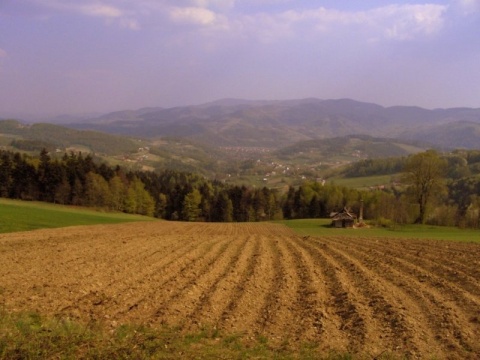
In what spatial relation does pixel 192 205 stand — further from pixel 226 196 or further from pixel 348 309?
pixel 348 309

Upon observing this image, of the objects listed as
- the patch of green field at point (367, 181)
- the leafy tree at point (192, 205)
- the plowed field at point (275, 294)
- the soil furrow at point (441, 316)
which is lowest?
the leafy tree at point (192, 205)

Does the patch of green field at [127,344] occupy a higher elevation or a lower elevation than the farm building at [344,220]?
higher

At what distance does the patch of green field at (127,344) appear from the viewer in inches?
333

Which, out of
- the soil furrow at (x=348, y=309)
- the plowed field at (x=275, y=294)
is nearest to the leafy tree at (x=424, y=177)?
the plowed field at (x=275, y=294)

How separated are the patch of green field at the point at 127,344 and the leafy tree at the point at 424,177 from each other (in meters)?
56.0

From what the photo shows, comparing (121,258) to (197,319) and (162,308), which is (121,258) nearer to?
(162,308)

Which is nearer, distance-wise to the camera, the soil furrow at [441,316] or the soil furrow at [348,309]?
the soil furrow at [441,316]

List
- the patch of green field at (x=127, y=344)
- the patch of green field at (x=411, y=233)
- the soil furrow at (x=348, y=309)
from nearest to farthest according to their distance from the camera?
the patch of green field at (x=127, y=344) < the soil furrow at (x=348, y=309) < the patch of green field at (x=411, y=233)

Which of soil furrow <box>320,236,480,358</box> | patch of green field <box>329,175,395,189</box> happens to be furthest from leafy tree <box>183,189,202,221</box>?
patch of green field <box>329,175,395,189</box>

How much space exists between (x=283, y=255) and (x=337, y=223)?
38.3 m

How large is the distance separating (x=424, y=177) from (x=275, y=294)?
52.5m

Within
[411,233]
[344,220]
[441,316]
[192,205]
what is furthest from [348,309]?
[192,205]

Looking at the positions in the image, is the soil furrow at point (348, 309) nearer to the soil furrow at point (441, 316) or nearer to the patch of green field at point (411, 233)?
the soil furrow at point (441, 316)

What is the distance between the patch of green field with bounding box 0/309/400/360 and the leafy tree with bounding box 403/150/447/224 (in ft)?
184
